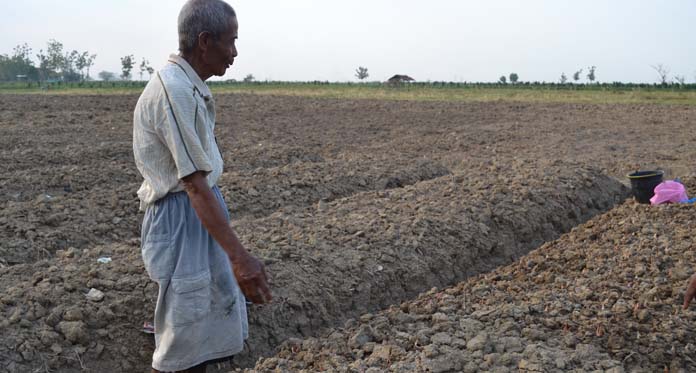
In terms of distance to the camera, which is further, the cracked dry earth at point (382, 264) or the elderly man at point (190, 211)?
the cracked dry earth at point (382, 264)

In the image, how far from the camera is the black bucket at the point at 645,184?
22.8 ft

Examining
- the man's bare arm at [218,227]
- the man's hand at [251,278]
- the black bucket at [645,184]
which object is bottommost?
the black bucket at [645,184]

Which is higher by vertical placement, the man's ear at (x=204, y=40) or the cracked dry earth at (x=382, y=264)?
the man's ear at (x=204, y=40)

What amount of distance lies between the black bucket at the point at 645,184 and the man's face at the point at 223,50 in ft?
18.5

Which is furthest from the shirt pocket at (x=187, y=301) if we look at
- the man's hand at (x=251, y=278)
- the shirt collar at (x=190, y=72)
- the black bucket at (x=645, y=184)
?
the black bucket at (x=645, y=184)

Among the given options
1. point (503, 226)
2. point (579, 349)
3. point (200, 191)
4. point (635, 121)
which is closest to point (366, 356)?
point (579, 349)

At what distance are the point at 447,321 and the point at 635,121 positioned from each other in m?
14.4

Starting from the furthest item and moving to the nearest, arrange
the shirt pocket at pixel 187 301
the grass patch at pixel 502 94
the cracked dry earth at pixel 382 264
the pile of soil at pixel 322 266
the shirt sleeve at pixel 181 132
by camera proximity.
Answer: the grass patch at pixel 502 94
the pile of soil at pixel 322 266
the cracked dry earth at pixel 382 264
the shirt pocket at pixel 187 301
the shirt sleeve at pixel 181 132

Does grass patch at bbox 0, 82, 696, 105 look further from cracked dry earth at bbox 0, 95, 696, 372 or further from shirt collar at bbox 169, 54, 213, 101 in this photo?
shirt collar at bbox 169, 54, 213, 101

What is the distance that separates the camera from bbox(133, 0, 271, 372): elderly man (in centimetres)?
229

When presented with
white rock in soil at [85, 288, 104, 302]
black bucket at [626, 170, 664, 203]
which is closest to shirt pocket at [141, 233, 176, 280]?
white rock in soil at [85, 288, 104, 302]

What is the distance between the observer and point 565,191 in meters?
7.46

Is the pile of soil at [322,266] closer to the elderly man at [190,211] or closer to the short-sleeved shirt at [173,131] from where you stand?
the elderly man at [190,211]

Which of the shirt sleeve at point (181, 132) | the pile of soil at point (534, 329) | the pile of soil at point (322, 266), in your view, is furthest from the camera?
the pile of soil at point (322, 266)
